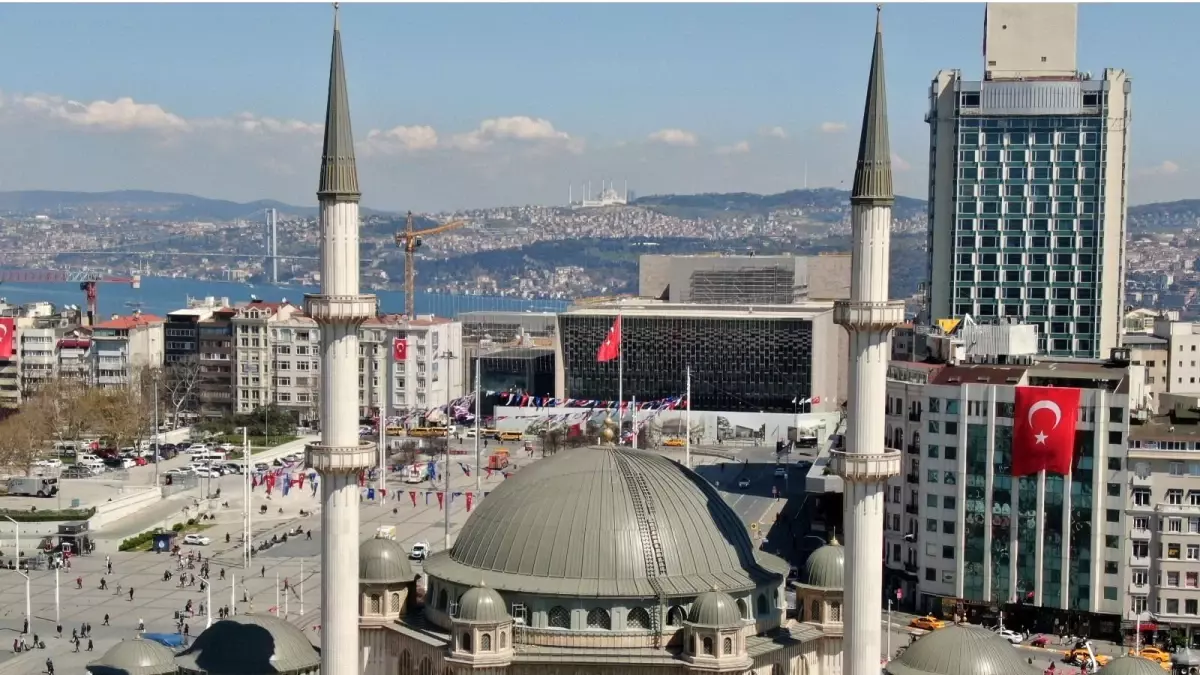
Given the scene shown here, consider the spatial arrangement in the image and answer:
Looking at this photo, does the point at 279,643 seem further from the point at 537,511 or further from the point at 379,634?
the point at 537,511

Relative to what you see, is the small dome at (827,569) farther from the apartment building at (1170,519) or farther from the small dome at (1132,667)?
the apartment building at (1170,519)

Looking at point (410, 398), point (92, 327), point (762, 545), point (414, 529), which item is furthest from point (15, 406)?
point (762, 545)

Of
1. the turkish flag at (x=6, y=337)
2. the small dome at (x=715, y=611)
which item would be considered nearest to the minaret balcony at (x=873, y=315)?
the small dome at (x=715, y=611)

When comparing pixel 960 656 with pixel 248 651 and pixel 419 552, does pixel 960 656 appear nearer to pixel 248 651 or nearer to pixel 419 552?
pixel 248 651

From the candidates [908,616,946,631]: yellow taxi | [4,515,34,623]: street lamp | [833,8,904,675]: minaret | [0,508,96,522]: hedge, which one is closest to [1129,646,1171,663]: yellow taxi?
[908,616,946,631]: yellow taxi

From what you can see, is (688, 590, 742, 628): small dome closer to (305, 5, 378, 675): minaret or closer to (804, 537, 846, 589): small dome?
(804, 537, 846, 589): small dome
